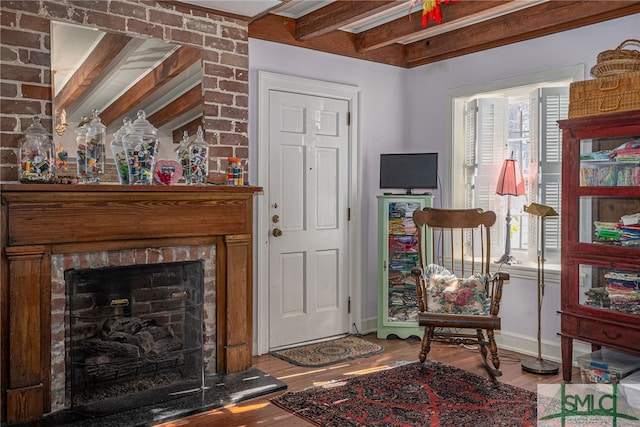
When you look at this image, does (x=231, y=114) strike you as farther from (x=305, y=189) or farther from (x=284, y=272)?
(x=284, y=272)

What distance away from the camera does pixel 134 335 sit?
3.25 m

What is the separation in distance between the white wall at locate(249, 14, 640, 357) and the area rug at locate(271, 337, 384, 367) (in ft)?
1.57

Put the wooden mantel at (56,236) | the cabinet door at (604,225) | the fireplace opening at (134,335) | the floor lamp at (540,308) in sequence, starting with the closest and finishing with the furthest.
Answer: the wooden mantel at (56,236) < the fireplace opening at (134,335) < the cabinet door at (604,225) < the floor lamp at (540,308)

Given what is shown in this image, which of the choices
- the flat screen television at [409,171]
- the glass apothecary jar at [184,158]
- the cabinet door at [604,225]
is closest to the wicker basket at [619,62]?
the cabinet door at [604,225]

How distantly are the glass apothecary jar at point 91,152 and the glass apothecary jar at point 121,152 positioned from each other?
88 millimetres

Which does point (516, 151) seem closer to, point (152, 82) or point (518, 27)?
point (518, 27)

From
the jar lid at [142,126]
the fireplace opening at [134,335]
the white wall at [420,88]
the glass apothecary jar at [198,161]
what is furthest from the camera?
the white wall at [420,88]

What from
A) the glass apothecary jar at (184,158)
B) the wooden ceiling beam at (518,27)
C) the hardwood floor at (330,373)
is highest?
the wooden ceiling beam at (518,27)

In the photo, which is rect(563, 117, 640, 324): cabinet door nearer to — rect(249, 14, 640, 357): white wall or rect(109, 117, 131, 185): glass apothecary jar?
rect(249, 14, 640, 357): white wall

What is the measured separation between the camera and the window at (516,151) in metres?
4.11

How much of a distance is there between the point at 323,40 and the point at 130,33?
1.67 m

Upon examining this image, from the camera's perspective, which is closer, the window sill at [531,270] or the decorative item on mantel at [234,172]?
the decorative item on mantel at [234,172]

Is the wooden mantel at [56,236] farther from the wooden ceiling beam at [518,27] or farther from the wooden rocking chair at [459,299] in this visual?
the wooden ceiling beam at [518,27]

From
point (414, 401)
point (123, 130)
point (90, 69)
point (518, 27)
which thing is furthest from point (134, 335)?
point (518, 27)
